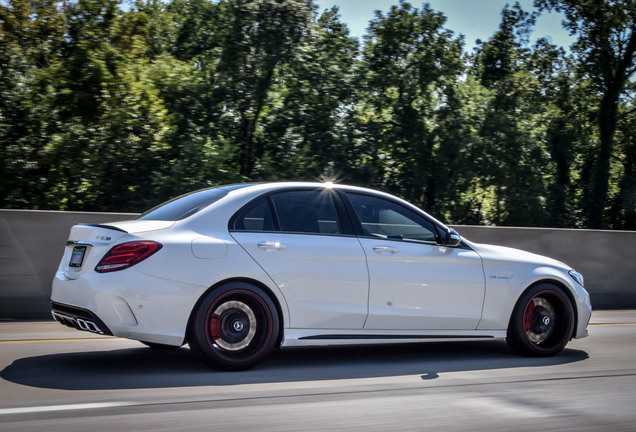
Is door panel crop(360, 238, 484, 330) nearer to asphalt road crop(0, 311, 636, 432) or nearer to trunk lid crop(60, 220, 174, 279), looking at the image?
asphalt road crop(0, 311, 636, 432)

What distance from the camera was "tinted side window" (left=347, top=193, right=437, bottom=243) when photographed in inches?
271

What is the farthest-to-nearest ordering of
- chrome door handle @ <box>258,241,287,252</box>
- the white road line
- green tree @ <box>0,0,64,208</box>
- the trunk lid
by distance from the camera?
green tree @ <box>0,0,64,208</box> < chrome door handle @ <box>258,241,287,252</box> < the trunk lid < the white road line

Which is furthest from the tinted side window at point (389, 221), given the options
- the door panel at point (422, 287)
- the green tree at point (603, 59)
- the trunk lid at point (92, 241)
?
the green tree at point (603, 59)

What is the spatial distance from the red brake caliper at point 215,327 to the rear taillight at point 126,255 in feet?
2.30

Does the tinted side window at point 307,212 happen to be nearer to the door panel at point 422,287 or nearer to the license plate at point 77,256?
the door panel at point 422,287

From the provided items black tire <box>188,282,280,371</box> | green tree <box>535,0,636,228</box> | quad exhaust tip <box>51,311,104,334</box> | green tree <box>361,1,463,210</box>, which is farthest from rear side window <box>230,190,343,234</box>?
green tree <box>535,0,636,228</box>

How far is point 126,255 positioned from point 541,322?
4.11 m

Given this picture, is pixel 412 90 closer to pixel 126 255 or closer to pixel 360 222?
pixel 360 222

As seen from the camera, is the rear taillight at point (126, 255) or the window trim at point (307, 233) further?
the window trim at point (307, 233)

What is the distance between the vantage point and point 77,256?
6109mm

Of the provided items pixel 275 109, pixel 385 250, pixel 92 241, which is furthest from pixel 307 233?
pixel 275 109

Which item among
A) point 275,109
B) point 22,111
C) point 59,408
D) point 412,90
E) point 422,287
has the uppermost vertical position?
point 412,90

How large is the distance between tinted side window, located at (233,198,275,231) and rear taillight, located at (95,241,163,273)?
2.47 feet

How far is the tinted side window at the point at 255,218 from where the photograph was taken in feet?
20.7
